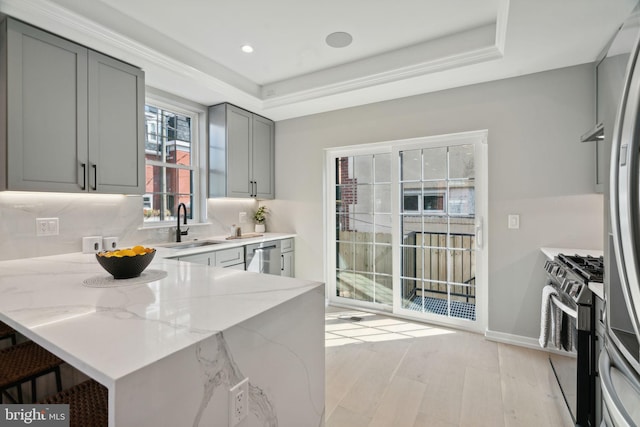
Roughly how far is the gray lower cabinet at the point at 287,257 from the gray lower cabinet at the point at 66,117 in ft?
5.89

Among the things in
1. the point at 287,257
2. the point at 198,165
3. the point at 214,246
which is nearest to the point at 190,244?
the point at 214,246

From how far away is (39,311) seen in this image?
104 centimetres

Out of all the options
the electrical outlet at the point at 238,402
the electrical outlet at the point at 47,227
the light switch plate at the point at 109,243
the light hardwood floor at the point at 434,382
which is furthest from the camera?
the light switch plate at the point at 109,243

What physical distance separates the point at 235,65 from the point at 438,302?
325 cm

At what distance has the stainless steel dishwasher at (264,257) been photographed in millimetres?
3338

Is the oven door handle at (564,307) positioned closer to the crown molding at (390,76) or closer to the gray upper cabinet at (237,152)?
the crown molding at (390,76)

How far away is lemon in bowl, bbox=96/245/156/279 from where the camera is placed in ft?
4.56

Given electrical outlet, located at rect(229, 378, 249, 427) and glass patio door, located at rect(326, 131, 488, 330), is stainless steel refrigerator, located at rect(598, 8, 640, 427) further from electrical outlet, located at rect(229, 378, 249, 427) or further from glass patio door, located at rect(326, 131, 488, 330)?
glass patio door, located at rect(326, 131, 488, 330)

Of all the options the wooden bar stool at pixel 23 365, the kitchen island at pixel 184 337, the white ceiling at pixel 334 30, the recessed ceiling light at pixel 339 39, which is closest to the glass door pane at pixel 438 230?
the white ceiling at pixel 334 30

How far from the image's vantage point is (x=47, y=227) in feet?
7.46

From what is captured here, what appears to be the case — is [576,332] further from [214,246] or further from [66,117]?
[66,117]

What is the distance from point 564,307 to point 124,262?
232 centimetres

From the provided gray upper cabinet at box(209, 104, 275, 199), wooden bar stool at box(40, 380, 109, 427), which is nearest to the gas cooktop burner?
wooden bar stool at box(40, 380, 109, 427)

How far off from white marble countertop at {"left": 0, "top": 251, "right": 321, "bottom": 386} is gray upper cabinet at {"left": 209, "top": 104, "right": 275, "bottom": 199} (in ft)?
6.48
